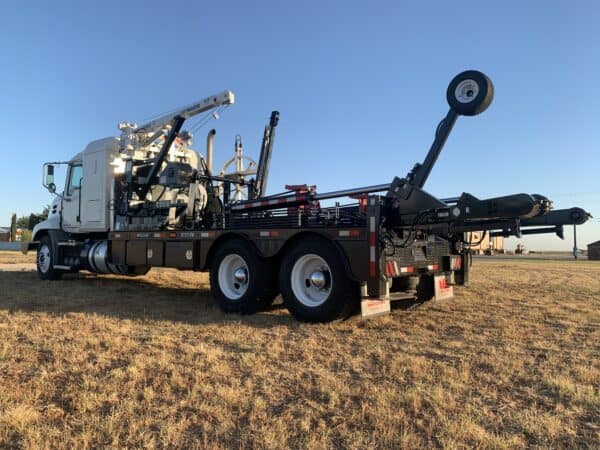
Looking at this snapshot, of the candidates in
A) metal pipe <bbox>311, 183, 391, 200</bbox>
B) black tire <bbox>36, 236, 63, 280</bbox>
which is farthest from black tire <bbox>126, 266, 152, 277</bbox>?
metal pipe <bbox>311, 183, 391, 200</bbox>

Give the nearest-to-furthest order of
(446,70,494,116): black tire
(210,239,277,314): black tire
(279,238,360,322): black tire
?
(279,238,360,322): black tire → (446,70,494,116): black tire → (210,239,277,314): black tire

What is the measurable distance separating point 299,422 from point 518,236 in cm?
458

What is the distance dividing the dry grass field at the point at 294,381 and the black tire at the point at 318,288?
0.26 meters

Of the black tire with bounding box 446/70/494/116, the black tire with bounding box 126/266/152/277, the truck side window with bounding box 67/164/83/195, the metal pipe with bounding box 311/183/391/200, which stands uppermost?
the black tire with bounding box 446/70/494/116

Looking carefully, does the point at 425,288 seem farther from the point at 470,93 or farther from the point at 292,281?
the point at 470,93

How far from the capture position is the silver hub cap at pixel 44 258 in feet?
40.4

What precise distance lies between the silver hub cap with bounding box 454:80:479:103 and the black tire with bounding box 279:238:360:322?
8.66 feet

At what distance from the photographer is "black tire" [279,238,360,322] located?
20.6 feet

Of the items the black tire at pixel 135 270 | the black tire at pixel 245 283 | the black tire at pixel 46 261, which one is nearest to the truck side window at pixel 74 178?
the black tire at pixel 46 261

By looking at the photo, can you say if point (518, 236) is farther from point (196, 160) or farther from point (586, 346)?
point (196, 160)

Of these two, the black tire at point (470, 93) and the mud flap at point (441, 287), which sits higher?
the black tire at point (470, 93)

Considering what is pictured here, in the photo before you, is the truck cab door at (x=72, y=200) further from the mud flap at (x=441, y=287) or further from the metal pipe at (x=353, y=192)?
the mud flap at (x=441, y=287)

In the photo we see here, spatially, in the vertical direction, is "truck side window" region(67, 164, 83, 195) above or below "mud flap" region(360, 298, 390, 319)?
above

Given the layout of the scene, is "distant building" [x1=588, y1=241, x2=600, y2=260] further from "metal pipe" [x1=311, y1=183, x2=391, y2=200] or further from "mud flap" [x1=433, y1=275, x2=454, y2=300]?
"metal pipe" [x1=311, y1=183, x2=391, y2=200]
